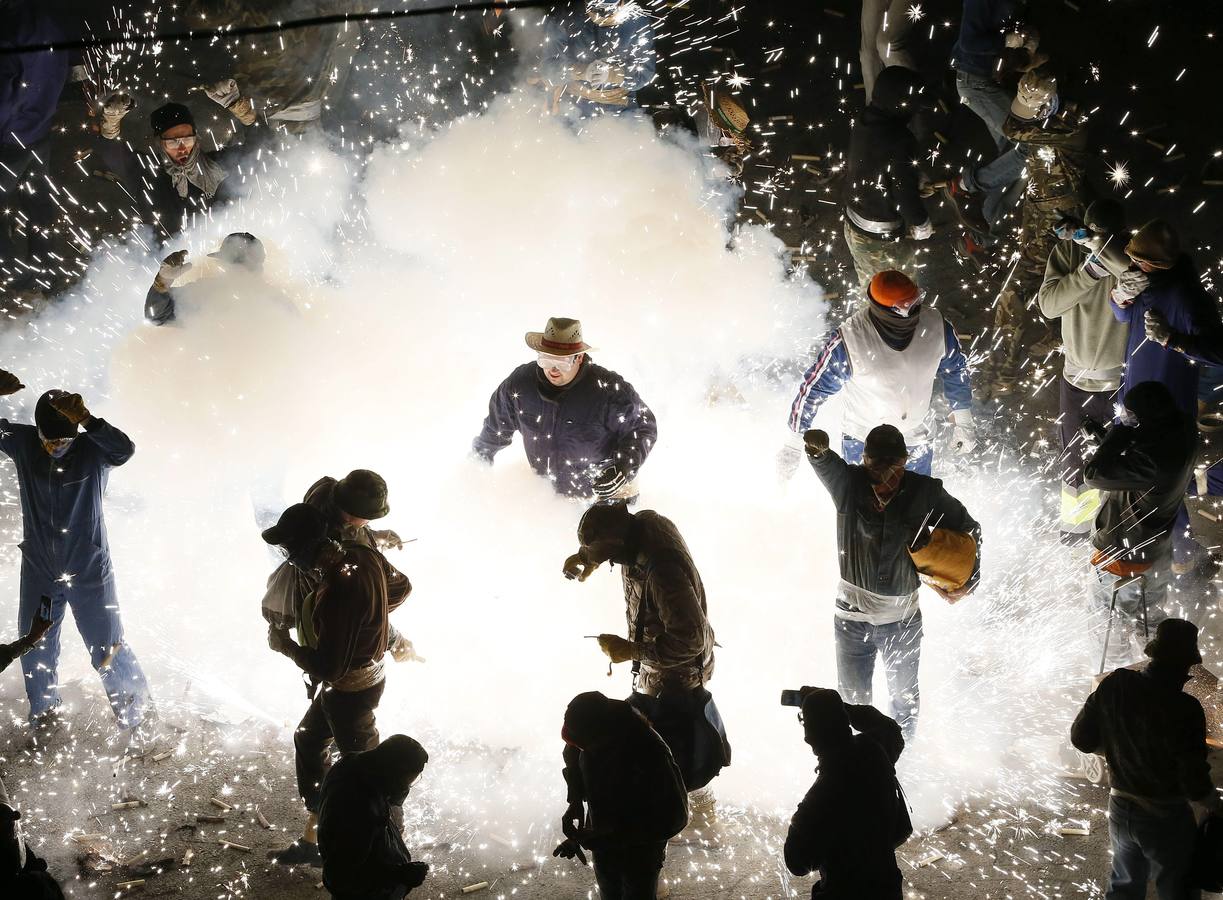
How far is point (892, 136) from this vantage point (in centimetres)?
586

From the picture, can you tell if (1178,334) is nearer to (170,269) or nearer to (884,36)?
(884,36)

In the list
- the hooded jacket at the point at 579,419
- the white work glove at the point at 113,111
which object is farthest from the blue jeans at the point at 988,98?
the white work glove at the point at 113,111

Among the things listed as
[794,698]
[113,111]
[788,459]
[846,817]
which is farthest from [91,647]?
[113,111]

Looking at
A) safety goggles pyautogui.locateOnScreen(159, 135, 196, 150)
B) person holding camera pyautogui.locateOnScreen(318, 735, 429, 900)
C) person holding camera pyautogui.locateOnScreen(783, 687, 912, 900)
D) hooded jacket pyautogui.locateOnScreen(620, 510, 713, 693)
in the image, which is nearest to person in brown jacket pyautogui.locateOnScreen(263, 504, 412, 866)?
person holding camera pyautogui.locateOnScreen(318, 735, 429, 900)

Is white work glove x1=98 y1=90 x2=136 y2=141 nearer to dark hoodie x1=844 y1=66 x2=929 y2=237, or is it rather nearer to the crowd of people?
the crowd of people

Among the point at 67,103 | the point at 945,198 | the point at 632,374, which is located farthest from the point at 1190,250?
the point at 67,103

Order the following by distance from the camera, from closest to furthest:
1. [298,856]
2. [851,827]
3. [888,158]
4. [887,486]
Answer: [851,827], [887,486], [298,856], [888,158]

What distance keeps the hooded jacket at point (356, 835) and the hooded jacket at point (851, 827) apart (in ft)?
4.65

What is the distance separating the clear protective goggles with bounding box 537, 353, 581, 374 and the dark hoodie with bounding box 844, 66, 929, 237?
8.60 feet

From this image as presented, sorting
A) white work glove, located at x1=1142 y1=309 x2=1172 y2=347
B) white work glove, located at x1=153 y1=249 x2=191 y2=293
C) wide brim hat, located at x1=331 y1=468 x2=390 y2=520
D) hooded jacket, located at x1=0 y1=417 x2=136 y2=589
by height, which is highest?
white work glove, located at x1=153 y1=249 x2=191 y2=293

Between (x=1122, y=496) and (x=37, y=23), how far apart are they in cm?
929

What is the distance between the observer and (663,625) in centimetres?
360

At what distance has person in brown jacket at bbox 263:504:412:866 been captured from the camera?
11.9 ft

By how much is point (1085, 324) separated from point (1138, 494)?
124 cm
